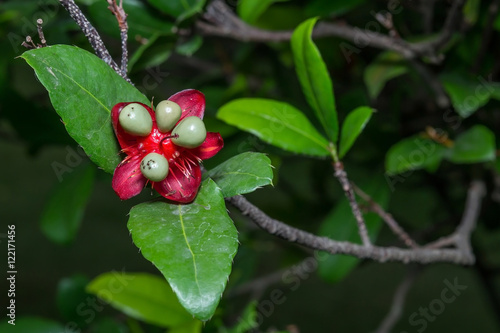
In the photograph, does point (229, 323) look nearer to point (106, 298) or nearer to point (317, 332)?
point (106, 298)

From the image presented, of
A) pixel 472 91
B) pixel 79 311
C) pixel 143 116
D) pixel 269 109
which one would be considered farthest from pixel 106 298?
pixel 472 91

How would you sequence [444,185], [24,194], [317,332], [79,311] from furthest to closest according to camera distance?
[24,194] → [317,332] → [444,185] → [79,311]

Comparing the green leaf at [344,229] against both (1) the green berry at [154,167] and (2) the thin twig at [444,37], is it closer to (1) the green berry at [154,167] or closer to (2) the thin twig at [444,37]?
(2) the thin twig at [444,37]

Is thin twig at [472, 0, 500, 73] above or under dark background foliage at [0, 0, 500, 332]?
above

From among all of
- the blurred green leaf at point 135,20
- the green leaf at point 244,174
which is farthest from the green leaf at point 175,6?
the green leaf at point 244,174

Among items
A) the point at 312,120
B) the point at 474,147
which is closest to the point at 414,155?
the point at 474,147

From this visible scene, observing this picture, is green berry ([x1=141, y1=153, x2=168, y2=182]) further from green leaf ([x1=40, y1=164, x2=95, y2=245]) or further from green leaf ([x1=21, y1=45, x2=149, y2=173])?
green leaf ([x1=40, y1=164, x2=95, y2=245])

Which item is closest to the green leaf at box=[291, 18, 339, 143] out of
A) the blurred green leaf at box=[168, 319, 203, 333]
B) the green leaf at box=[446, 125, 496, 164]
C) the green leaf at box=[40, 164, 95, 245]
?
the green leaf at box=[446, 125, 496, 164]
